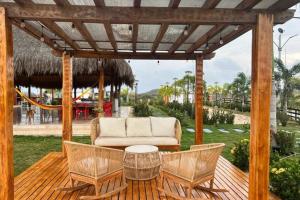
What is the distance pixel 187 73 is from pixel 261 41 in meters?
25.6

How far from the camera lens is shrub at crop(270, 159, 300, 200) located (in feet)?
10.8

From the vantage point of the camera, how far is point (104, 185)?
152 inches

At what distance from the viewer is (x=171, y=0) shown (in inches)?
114

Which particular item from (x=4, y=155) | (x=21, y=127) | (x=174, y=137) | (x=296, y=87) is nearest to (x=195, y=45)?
(x=174, y=137)

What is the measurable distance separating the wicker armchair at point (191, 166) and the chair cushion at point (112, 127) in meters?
2.03

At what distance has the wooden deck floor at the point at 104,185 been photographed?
Answer: 3500 millimetres

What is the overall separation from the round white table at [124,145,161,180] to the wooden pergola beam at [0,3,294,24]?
1.92 metres

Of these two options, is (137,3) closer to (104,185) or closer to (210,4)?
(210,4)

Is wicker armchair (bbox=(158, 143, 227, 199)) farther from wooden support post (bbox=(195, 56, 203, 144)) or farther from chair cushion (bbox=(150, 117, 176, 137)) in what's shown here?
wooden support post (bbox=(195, 56, 203, 144))

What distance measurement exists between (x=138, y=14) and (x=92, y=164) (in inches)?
70.4

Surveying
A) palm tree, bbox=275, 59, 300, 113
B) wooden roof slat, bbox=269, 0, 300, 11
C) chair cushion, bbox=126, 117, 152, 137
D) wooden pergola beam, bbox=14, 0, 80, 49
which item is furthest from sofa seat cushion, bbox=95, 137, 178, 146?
palm tree, bbox=275, 59, 300, 113

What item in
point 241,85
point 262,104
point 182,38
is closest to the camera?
point 262,104

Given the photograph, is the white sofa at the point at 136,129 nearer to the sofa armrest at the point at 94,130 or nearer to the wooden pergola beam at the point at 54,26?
the sofa armrest at the point at 94,130

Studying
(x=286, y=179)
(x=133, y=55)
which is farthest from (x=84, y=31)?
(x=286, y=179)
